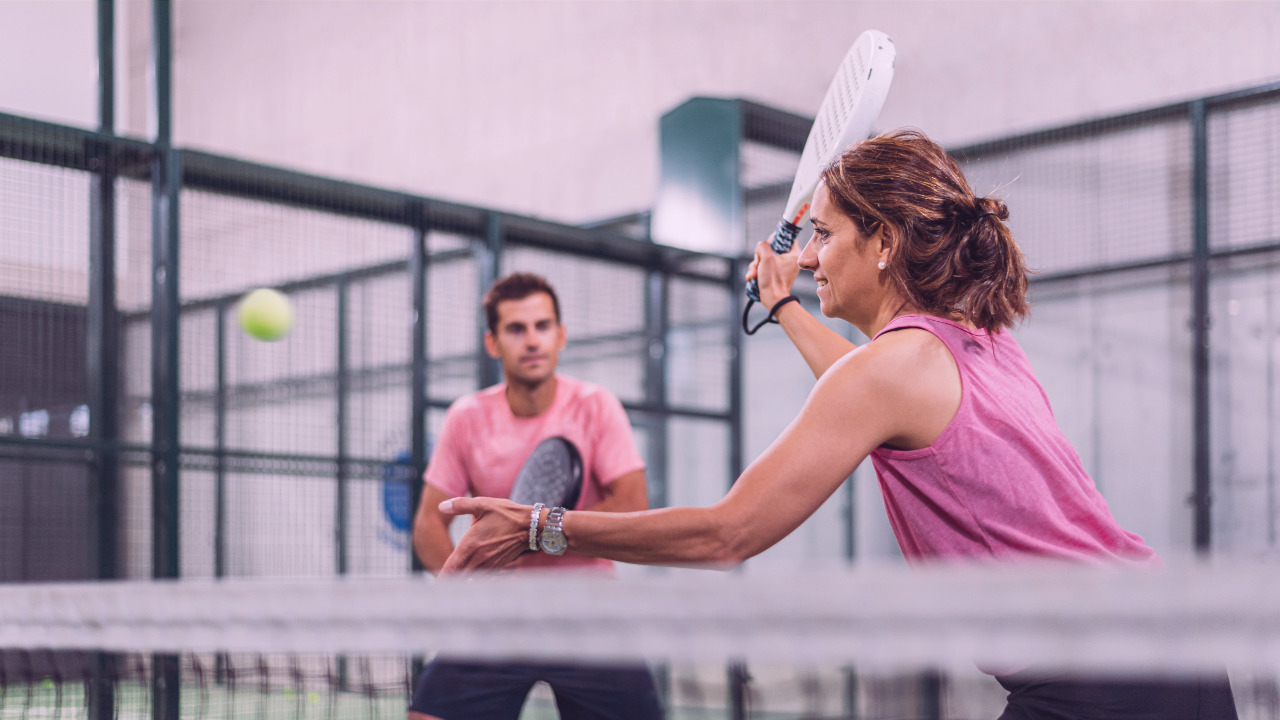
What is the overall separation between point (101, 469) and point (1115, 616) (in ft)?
13.6

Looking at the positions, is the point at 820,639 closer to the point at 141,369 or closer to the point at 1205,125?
the point at 1205,125

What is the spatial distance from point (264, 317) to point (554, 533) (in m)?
4.62

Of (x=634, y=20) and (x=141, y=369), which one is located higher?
(x=634, y=20)

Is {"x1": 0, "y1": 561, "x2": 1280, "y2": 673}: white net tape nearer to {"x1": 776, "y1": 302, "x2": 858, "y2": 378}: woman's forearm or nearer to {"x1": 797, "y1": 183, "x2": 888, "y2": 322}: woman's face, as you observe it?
{"x1": 797, "y1": 183, "x2": 888, "y2": 322}: woman's face

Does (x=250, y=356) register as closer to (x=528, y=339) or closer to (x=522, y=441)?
(x=528, y=339)

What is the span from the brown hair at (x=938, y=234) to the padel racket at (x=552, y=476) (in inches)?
46.8

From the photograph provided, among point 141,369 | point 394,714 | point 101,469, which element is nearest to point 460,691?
point 394,714

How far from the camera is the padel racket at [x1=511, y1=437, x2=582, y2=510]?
2.56 metres

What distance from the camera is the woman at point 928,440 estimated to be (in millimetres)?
1372

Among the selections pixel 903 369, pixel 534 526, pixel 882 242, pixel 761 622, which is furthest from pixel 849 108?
pixel 761 622

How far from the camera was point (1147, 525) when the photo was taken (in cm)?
572

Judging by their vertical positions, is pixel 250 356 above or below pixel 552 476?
above

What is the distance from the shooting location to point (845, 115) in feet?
6.60

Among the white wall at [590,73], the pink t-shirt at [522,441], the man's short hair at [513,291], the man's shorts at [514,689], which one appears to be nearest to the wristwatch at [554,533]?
the man's shorts at [514,689]
